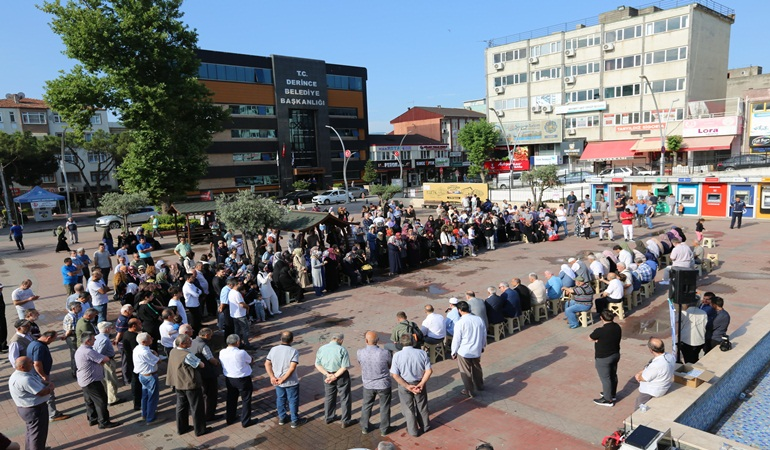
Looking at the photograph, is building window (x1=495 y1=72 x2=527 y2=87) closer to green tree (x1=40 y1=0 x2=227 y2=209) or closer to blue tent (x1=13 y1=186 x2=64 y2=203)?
green tree (x1=40 y1=0 x2=227 y2=209)

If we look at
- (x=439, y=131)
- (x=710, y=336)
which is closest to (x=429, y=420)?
(x=710, y=336)

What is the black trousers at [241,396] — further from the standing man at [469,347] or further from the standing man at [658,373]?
the standing man at [658,373]

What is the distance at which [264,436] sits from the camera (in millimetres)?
7070

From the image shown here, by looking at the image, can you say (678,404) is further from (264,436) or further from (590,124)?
(590,124)

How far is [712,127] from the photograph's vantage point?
4312 centimetres

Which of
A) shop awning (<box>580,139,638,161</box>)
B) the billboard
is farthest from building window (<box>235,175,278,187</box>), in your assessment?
shop awning (<box>580,139,638,161</box>)

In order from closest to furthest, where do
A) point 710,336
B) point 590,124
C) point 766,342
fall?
point 710,336
point 766,342
point 590,124

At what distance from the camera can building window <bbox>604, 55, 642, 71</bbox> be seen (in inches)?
1976

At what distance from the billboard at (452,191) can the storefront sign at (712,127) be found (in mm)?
22484

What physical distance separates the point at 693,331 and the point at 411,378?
16.3ft

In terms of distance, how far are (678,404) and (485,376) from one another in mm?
3104

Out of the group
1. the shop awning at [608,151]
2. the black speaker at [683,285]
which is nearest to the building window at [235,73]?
the shop awning at [608,151]

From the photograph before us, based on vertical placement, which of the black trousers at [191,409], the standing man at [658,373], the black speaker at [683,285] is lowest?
the black trousers at [191,409]

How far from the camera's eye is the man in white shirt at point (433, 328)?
9.05m
